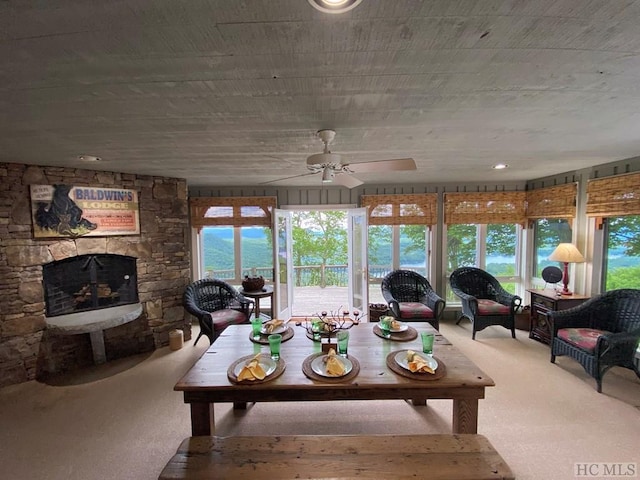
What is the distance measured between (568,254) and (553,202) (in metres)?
0.96

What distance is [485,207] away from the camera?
4773 mm

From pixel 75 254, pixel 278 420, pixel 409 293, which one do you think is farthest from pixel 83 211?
pixel 409 293

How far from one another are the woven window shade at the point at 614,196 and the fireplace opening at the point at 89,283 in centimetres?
600

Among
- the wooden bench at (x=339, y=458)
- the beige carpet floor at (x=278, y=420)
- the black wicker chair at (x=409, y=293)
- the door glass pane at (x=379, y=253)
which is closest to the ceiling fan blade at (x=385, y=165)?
the wooden bench at (x=339, y=458)

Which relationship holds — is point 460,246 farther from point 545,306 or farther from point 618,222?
point 618,222

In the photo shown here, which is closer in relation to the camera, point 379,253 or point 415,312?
point 415,312

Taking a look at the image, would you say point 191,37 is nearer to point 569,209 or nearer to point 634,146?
point 634,146

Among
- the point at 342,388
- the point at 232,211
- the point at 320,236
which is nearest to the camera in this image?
the point at 342,388

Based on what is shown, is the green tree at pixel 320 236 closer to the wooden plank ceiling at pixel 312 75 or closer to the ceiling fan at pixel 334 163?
the wooden plank ceiling at pixel 312 75

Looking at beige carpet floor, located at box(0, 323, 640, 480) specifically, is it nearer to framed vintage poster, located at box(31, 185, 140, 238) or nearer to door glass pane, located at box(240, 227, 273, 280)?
framed vintage poster, located at box(31, 185, 140, 238)

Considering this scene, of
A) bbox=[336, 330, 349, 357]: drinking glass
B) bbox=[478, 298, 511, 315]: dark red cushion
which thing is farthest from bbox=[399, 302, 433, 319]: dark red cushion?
bbox=[336, 330, 349, 357]: drinking glass

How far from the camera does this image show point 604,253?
11.9 feet

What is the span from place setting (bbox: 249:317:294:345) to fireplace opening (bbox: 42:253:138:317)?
2211 mm

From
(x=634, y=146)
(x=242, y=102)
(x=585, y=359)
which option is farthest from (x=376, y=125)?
(x=585, y=359)
